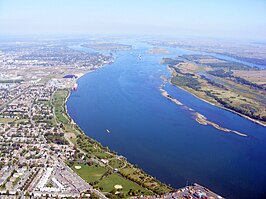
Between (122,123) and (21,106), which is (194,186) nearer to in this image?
(122,123)

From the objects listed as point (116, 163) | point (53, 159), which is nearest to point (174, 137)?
point (116, 163)

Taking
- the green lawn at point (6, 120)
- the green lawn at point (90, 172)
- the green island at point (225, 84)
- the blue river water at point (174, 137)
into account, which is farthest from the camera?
the green island at point (225, 84)

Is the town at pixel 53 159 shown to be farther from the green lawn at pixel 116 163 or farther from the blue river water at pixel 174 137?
the blue river water at pixel 174 137

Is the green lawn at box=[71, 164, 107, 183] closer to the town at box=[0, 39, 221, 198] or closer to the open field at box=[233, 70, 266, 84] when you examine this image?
the town at box=[0, 39, 221, 198]

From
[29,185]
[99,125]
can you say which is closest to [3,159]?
[29,185]

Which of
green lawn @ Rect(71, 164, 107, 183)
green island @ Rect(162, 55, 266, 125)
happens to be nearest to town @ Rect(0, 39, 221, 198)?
green lawn @ Rect(71, 164, 107, 183)

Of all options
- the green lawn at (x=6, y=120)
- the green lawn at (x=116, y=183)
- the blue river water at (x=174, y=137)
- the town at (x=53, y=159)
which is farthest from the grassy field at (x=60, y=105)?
the green lawn at (x=116, y=183)

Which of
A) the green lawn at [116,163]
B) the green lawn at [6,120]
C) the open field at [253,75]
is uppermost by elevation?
the open field at [253,75]
